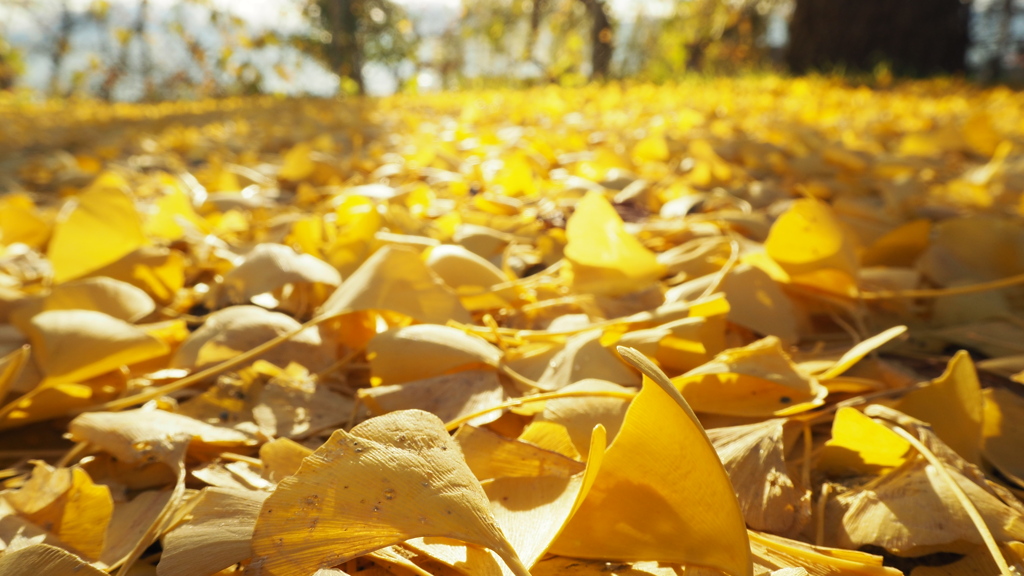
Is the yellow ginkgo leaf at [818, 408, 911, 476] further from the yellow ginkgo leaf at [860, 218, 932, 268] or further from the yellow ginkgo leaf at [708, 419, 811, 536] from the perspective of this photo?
the yellow ginkgo leaf at [860, 218, 932, 268]

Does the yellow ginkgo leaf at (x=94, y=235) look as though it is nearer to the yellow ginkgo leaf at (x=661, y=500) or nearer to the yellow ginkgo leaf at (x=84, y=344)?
the yellow ginkgo leaf at (x=84, y=344)

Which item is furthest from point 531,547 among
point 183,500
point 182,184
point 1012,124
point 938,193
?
point 1012,124

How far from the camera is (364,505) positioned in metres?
0.31

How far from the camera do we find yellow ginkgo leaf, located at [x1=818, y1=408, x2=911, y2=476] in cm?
40

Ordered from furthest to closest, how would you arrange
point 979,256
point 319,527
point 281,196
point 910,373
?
point 281,196 → point 979,256 → point 910,373 → point 319,527

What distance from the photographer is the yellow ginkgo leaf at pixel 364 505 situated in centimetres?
30

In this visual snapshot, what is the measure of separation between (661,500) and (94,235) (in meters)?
0.71

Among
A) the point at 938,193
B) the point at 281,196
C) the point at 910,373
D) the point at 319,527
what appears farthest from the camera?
the point at 281,196

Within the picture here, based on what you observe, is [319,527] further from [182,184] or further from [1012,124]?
[1012,124]

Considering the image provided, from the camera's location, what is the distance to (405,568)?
344mm

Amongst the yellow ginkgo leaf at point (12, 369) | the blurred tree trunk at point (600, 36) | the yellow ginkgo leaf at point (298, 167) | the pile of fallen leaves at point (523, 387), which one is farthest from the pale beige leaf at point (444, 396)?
the blurred tree trunk at point (600, 36)

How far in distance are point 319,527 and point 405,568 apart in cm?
6

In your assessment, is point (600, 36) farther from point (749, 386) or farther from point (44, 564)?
point (44, 564)

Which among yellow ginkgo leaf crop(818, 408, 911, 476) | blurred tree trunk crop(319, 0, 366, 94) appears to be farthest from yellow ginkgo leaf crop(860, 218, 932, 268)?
blurred tree trunk crop(319, 0, 366, 94)
